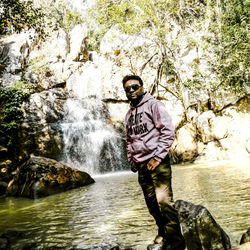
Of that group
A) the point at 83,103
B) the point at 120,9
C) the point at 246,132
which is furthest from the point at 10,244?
the point at 120,9

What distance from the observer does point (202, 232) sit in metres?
2.45

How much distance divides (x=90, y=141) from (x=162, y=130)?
1334 cm

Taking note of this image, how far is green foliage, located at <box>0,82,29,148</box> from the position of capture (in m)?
14.6

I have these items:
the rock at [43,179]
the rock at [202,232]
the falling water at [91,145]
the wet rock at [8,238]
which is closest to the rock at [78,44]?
the falling water at [91,145]

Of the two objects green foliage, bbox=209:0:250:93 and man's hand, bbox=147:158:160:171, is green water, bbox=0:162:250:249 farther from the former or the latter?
green foliage, bbox=209:0:250:93

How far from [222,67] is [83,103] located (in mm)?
10330

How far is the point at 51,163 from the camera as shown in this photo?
8.65m

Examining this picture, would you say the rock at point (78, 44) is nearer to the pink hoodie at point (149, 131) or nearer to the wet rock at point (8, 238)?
the wet rock at point (8, 238)

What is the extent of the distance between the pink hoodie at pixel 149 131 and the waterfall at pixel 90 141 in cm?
1215

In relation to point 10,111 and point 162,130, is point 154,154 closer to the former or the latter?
point 162,130

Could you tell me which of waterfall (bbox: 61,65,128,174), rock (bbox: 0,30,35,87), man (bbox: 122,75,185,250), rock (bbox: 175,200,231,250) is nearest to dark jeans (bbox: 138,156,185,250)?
man (bbox: 122,75,185,250)

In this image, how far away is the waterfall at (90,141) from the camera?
14.8 meters

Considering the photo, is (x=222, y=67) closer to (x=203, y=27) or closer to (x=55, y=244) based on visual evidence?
(x=203, y=27)

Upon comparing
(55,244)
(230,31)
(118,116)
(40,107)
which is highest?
(230,31)
